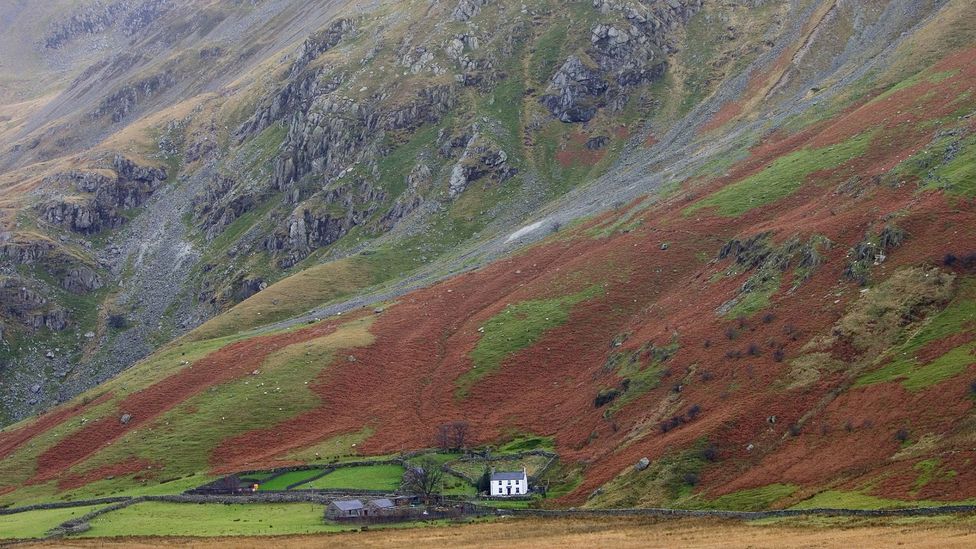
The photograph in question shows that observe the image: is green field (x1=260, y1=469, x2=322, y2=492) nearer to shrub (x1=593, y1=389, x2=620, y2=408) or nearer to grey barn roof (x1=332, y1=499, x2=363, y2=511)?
grey barn roof (x1=332, y1=499, x2=363, y2=511)

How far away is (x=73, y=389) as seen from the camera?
19262 centimetres

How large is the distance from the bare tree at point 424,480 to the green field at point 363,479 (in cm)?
191

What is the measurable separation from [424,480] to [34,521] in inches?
1602

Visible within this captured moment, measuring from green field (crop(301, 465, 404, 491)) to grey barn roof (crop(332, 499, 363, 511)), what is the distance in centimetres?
732

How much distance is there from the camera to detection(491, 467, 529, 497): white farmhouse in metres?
94.1

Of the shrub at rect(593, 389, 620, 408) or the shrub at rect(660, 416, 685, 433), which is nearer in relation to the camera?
the shrub at rect(660, 416, 685, 433)

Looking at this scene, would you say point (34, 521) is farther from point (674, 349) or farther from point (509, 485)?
point (674, 349)

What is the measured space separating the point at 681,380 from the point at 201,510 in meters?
53.4

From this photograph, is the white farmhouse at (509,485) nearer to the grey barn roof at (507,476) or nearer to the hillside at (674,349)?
the grey barn roof at (507,476)

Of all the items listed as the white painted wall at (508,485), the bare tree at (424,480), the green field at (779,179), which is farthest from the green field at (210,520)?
the green field at (779,179)

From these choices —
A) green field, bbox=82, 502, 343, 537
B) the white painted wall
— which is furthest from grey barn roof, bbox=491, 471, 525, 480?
green field, bbox=82, 502, 343, 537

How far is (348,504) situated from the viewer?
89438 millimetres

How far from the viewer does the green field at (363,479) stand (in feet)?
327

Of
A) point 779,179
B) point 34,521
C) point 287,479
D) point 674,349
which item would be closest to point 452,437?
point 287,479
